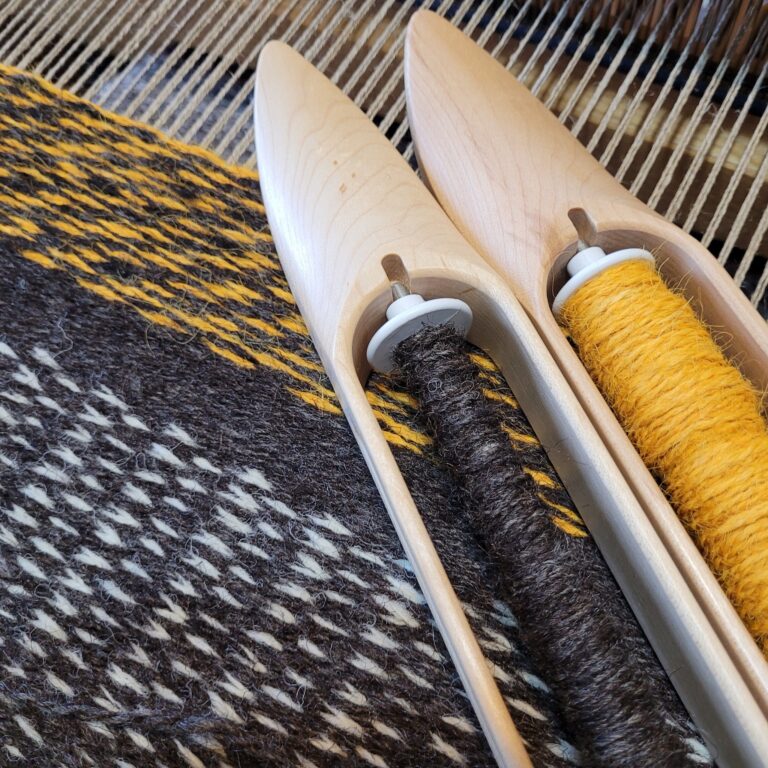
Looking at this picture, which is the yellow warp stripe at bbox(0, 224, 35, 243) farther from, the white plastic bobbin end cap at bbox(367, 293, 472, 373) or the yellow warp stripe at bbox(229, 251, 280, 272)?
the white plastic bobbin end cap at bbox(367, 293, 472, 373)

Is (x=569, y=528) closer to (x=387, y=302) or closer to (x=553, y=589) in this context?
(x=553, y=589)

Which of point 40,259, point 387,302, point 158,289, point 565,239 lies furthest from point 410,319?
point 40,259

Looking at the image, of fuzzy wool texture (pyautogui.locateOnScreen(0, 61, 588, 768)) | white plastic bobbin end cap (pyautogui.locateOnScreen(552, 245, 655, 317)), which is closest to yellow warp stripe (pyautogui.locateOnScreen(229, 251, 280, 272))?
fuzzy wool texture (pyautogui.locateOnScreen(0, 61, 588, 768))

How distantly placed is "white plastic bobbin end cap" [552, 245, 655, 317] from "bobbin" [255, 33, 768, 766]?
0.06m

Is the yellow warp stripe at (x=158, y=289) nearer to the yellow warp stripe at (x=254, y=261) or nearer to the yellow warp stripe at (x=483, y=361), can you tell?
the yellow warp stripe at (x=254, y=261)

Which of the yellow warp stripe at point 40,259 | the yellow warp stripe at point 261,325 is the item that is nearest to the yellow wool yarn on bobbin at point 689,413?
the yellow warp stripe at point 261,325

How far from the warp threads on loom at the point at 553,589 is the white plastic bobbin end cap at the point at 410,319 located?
1 cm

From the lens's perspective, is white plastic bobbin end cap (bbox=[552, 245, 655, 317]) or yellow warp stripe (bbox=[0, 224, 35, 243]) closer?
white plastic bobbin end cap (bbox=[552, 245, 655, 317])

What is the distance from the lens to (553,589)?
46 cm

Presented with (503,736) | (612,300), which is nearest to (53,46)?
(612,300)

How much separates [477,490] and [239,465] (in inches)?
7.6

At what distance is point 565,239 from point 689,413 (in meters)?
0.16

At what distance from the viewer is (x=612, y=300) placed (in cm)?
51

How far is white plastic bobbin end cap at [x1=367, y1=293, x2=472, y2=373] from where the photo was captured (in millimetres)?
505
